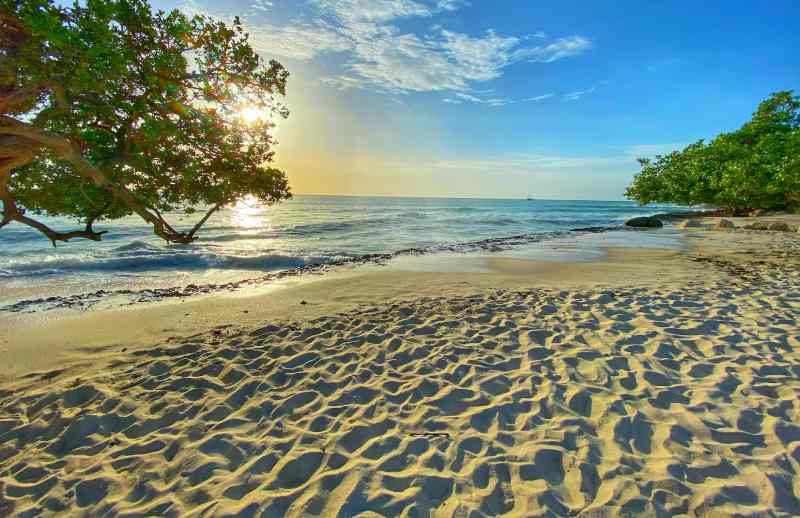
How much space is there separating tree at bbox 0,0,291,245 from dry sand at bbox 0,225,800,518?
2.57 metres

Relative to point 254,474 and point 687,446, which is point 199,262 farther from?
point 687,446

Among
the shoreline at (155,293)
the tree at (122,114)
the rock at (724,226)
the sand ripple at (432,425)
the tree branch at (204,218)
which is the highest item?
the tree at (122,114)

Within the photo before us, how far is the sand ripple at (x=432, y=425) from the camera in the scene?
10.5ft

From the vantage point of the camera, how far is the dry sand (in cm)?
321

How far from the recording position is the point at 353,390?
4992mm

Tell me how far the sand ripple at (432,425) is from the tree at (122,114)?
267cm

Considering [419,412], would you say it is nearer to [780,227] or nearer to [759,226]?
[780,227]

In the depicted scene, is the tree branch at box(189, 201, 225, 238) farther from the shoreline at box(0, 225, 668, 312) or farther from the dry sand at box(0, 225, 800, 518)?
the shoreline at box(0, 225, 668, 312)

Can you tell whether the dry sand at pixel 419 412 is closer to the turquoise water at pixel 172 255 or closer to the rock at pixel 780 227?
the turquoise water at pixel 172 255

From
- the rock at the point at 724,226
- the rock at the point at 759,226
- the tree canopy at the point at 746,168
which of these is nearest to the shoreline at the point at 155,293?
the rock at the point at 759,226

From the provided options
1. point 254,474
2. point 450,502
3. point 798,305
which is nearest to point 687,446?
point 450,502

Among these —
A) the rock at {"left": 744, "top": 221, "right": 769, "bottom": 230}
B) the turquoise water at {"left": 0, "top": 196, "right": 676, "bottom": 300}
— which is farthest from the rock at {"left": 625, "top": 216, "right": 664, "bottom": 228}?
the turquoise water at {"left": 0, "top": 196, "right": 676, "bottom": 300}

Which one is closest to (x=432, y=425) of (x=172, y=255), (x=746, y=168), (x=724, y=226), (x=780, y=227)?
(x=172, y=255)

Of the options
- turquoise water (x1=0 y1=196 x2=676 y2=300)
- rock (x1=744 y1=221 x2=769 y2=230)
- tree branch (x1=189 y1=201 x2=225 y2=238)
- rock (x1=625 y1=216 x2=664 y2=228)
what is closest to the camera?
A: tree branch (x1=189 y1=201 x2=225 y2=238)
